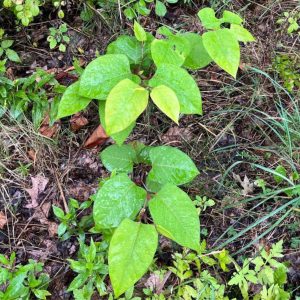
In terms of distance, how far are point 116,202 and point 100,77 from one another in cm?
47

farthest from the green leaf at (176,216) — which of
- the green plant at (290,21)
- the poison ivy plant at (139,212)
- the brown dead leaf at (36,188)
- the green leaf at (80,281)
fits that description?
the green plant at (290,21)

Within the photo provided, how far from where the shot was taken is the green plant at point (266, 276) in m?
1.67

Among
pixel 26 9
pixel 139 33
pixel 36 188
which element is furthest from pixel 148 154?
pixel 26 9

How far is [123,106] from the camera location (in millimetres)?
1348

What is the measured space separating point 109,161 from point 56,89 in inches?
23.0

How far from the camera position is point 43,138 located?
205 centimetres

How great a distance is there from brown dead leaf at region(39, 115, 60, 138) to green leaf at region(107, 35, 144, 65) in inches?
22.6

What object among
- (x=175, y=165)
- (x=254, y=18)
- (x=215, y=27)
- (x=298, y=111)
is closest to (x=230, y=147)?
(x=298, y=111)

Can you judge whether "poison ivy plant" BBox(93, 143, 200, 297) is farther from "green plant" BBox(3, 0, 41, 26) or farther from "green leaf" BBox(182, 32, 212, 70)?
"green plant" BBox(3, 0, 41, 26)

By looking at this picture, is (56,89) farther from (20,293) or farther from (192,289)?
(192,289)

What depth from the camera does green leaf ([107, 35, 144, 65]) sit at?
5.63 ft

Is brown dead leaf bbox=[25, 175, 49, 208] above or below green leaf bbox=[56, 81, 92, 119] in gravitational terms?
below

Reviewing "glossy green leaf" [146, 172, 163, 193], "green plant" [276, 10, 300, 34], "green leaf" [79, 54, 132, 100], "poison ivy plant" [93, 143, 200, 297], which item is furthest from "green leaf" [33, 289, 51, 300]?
"green plant" [276, 10, 300, 34]

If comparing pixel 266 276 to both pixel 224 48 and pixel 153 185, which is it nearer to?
pixel 153 185
